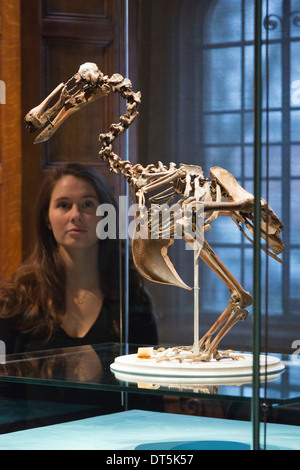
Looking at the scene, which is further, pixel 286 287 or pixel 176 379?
pixel 286 287

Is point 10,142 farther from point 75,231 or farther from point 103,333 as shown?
point 103,333

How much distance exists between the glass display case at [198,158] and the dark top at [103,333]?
0.08 feet

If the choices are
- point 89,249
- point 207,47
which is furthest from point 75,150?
point 207,47

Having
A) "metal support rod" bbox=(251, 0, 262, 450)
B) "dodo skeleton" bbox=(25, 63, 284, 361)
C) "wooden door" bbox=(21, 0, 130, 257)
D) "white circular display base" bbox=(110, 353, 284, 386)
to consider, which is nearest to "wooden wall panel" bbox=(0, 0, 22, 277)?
"wooden door" bbox=(21, 0, 130, 257)

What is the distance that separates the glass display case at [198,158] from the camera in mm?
1765

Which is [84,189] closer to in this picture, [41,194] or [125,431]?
[41,194]

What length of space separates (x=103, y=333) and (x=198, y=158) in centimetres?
53

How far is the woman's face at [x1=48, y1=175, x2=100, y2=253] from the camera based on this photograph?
212cm

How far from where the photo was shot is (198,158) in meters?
1.98

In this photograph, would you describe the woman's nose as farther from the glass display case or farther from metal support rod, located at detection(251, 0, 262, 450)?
metal support rod, located at detection(251, 0, 262, 450)

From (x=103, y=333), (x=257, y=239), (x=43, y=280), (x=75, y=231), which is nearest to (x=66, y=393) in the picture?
(x=103, y=333)

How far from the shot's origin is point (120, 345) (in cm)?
205

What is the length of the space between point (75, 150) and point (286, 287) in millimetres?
654

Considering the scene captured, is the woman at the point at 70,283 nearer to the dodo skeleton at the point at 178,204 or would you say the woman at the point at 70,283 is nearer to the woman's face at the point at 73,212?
the woman's face at the point at 73,212
